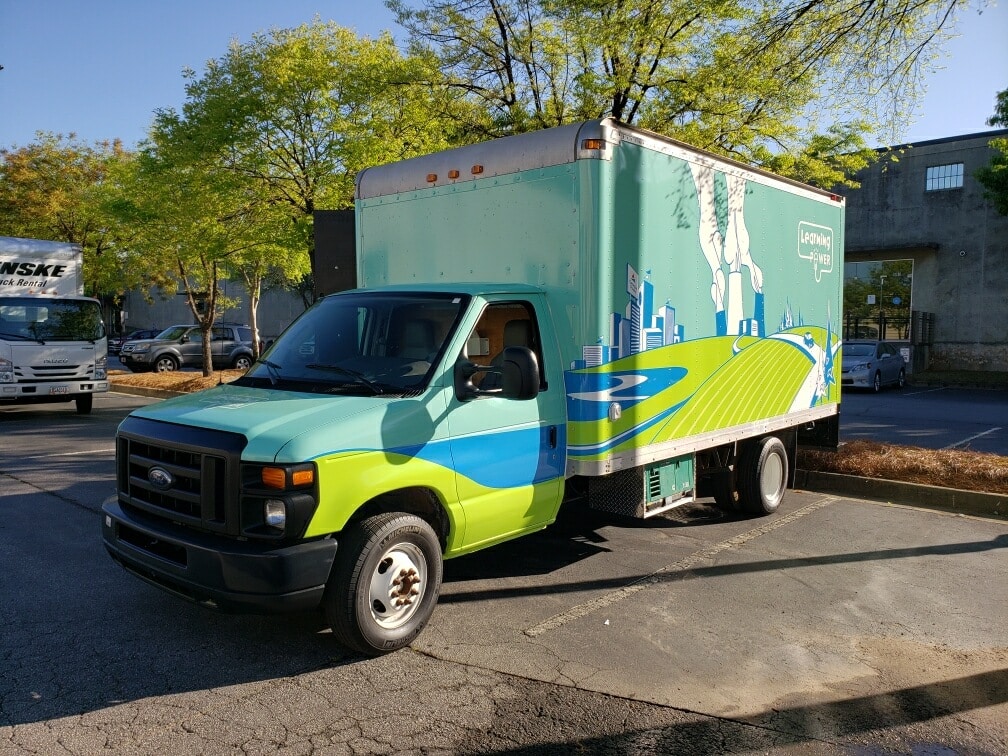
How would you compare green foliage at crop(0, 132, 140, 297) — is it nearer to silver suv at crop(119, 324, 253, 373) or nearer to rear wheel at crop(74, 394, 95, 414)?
silver suv at crop(119, 324, 253, 373)

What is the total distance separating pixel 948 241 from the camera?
28828 millimetres

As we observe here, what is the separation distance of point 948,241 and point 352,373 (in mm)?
29689

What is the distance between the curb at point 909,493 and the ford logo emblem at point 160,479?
22.7 ft

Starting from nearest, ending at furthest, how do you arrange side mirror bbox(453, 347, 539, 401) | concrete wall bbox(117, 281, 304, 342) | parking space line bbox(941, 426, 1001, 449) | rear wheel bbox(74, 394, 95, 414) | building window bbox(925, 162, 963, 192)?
side mirror bbox(453, 347, 539, 401)
parking space line bbox(941, 426, 1001, 449)
rear wheel bbox(74, 394, 95, 414)
building window bbox(925, 162, 963, 192)
concrete wall bbox(117, 281, 304, 342)

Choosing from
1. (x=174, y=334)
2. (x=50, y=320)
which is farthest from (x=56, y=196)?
(x=50, y=320)

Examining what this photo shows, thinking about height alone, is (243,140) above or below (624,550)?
above

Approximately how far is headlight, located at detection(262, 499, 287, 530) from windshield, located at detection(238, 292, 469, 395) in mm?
933

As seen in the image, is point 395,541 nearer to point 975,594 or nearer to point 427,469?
point 427,469

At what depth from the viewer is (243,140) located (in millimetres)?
15266

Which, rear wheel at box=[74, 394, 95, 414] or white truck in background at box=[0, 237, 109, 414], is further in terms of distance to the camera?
rear wheel at box=[74, 394, 95, 414]

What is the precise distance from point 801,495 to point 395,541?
234 inches

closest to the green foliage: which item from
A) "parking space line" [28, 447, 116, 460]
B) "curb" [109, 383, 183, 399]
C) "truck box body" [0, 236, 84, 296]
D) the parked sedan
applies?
"curb" [109, 383, 183, 399]

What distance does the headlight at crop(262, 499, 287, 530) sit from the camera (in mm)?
4008

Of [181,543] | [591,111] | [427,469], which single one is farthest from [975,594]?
[591,111]
